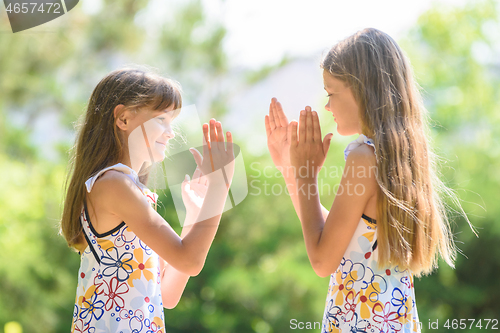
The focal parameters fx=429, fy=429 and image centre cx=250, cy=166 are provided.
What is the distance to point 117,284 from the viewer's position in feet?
4.02

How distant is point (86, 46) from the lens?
19.8 feet

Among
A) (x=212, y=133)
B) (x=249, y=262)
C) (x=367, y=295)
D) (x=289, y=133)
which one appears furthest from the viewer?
(x=249, y=262)

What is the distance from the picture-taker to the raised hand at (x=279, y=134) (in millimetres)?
1519

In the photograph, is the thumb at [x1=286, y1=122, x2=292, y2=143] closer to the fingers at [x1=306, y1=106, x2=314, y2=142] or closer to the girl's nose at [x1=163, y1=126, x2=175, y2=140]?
the fingers at [x1=306, y1=106, x2=314, y2=142]

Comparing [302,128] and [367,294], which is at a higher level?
[302,128]

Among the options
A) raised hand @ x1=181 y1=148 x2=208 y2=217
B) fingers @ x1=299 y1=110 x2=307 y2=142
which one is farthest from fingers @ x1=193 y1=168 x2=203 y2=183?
fingers @ x1=299 y1=110 x2=307 y2=142

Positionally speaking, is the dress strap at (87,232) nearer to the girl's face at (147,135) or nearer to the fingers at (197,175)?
the girl's face at (147,135)

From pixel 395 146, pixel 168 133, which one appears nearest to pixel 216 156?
pixel 168 133

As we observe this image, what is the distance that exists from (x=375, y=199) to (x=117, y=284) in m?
0.77

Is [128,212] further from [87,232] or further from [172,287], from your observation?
[172,287]

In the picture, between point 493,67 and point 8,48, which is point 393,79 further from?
point 493,67

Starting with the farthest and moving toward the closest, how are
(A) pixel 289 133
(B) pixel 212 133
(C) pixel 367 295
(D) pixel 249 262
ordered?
(D) pixel 249 262, (A) pixel 289 133, (B) pixel 212 133, (C) pixel 367 295

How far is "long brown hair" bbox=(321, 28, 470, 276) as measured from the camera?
3.88 feet

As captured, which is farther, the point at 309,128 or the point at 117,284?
the point at 309,128
